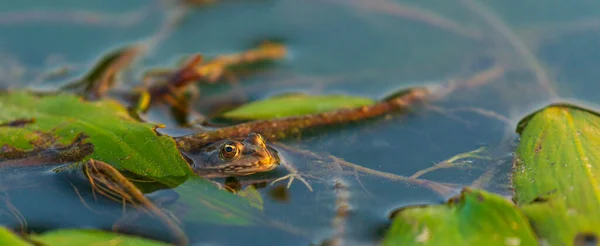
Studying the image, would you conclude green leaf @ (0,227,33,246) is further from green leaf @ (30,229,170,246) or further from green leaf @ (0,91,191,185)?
green leaf @ (0,91,191,185)

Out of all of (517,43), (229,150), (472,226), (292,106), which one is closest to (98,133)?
(229,150)

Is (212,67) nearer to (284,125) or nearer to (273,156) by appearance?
(284,125)

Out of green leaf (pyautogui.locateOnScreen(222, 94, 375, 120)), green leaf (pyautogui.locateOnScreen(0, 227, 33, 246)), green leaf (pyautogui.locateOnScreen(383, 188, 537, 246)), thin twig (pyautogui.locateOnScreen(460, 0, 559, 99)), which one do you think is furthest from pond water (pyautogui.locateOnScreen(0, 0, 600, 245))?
green leaf (pyautogui.locateOnScreen(0, 227, 33, 246))

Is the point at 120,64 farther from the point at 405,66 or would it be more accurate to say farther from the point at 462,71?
the point at 462,71

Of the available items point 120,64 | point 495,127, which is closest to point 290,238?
point 495,127

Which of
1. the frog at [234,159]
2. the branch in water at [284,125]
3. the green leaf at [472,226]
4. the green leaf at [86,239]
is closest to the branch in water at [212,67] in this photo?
the branch in water at [284,125]

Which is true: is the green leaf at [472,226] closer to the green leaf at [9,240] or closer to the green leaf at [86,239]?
the green leaf at [86,239]
